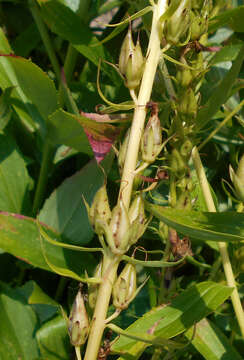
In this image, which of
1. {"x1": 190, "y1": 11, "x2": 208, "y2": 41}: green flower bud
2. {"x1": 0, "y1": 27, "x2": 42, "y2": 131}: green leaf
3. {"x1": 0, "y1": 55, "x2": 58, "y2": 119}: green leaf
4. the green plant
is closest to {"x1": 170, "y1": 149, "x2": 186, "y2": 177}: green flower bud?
the green plant

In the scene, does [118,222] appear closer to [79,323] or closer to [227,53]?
[79,323]

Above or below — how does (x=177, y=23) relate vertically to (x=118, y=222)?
above

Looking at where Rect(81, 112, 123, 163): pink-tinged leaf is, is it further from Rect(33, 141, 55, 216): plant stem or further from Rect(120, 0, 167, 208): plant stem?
Rect(33, 141, 55, 216): plant stem

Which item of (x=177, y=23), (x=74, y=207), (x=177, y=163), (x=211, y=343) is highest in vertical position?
(x=177, y=23)

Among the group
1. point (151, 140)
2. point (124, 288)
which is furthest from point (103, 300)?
point (151, 140)

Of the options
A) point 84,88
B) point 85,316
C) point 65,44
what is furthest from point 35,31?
point 85,316
